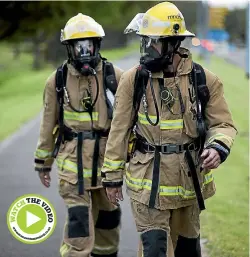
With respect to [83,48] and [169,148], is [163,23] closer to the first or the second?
[169,148]

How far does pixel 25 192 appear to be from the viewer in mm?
9586

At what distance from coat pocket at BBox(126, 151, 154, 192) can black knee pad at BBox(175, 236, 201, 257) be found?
531 mm

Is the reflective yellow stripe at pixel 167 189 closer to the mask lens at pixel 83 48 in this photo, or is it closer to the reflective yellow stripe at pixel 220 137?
the reflective yellow stripe at pixel 220 137

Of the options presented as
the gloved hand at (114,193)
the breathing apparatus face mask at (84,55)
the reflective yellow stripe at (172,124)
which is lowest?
the gloved hand at (114,193)

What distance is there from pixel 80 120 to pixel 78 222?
0.81 m

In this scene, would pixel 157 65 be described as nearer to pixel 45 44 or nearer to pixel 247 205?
pixel 247 205

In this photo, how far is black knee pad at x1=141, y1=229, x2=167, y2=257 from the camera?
15.3ft

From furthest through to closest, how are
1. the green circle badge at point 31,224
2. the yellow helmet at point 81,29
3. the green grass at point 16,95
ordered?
the green grass at point 16,95 < the green circle badge at point 31,224 < the yellow helmet at point 81,29

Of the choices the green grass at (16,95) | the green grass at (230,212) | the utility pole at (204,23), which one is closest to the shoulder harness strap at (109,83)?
the green grass at (230,212)

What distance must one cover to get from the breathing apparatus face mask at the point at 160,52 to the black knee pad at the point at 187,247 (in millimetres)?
1217

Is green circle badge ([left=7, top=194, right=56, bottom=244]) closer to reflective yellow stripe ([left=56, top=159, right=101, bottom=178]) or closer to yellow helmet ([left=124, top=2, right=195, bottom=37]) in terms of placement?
reflective yellow stripe ([left=56, top=159, right=101, bottom=178])

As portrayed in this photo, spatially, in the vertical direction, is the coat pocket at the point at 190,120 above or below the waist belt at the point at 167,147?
above

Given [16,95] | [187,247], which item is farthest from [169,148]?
[16,95]

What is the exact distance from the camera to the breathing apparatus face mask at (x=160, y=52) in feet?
15.2
